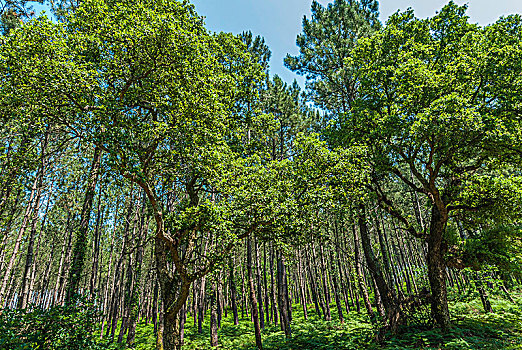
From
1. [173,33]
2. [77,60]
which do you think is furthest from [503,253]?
[77,60]

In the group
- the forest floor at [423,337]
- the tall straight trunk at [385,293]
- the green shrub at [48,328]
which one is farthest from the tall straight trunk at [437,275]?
the green shrub at [48,328]

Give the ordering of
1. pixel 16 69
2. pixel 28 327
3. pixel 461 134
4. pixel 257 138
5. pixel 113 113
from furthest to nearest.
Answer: pixel 257 138, pixel 461 134, pixel 113 113, pixel 16 69, pixel 28 327

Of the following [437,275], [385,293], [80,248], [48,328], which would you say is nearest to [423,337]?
[385,293]

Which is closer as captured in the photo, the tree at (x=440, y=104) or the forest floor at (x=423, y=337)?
the forest floor at (x=423, y=337)

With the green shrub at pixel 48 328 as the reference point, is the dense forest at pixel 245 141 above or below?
above

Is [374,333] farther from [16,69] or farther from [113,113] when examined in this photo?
[16,69]

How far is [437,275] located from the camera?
11109 mm

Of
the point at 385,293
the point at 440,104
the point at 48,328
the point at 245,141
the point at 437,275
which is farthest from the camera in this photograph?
the point at 245,141

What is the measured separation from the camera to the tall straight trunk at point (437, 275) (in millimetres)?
10672

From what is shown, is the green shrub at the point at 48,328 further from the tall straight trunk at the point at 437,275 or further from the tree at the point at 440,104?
the tall straight trunk at the point at 437,275

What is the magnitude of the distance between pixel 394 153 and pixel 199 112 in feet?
28.6

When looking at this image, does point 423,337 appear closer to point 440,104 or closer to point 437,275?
point 437,275

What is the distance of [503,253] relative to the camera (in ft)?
37.0

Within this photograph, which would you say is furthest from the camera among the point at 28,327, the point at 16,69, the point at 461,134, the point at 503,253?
the point at 503,253
